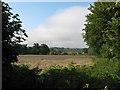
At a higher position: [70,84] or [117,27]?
[117,27]

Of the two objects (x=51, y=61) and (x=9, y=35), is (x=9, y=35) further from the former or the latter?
(x=51, y=61)

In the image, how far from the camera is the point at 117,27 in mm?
11812

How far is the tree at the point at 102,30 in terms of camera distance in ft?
41.8

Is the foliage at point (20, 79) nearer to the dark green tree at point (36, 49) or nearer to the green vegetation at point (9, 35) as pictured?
the green vegetation at point (9, 35)

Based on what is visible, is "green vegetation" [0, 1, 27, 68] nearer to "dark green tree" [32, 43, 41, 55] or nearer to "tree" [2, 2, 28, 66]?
"tree" [2, 2, 28, 66]

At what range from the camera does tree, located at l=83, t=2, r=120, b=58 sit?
1275 cm

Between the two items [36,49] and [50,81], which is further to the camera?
[36,49]

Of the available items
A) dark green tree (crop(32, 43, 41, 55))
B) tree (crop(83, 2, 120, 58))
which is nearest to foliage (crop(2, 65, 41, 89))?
tree (crop(83, 2, 120, 58))

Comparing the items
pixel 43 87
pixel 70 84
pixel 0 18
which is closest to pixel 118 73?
pixel 70 84

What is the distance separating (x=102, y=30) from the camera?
1397cm

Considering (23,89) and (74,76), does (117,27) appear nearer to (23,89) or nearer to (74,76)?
(74,76)

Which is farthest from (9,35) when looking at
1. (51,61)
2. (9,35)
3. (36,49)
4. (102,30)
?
(36,49)

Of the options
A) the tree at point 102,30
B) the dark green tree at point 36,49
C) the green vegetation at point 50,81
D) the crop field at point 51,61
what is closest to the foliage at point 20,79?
the green vegetation at point 50,81

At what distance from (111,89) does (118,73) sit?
2.52 m
